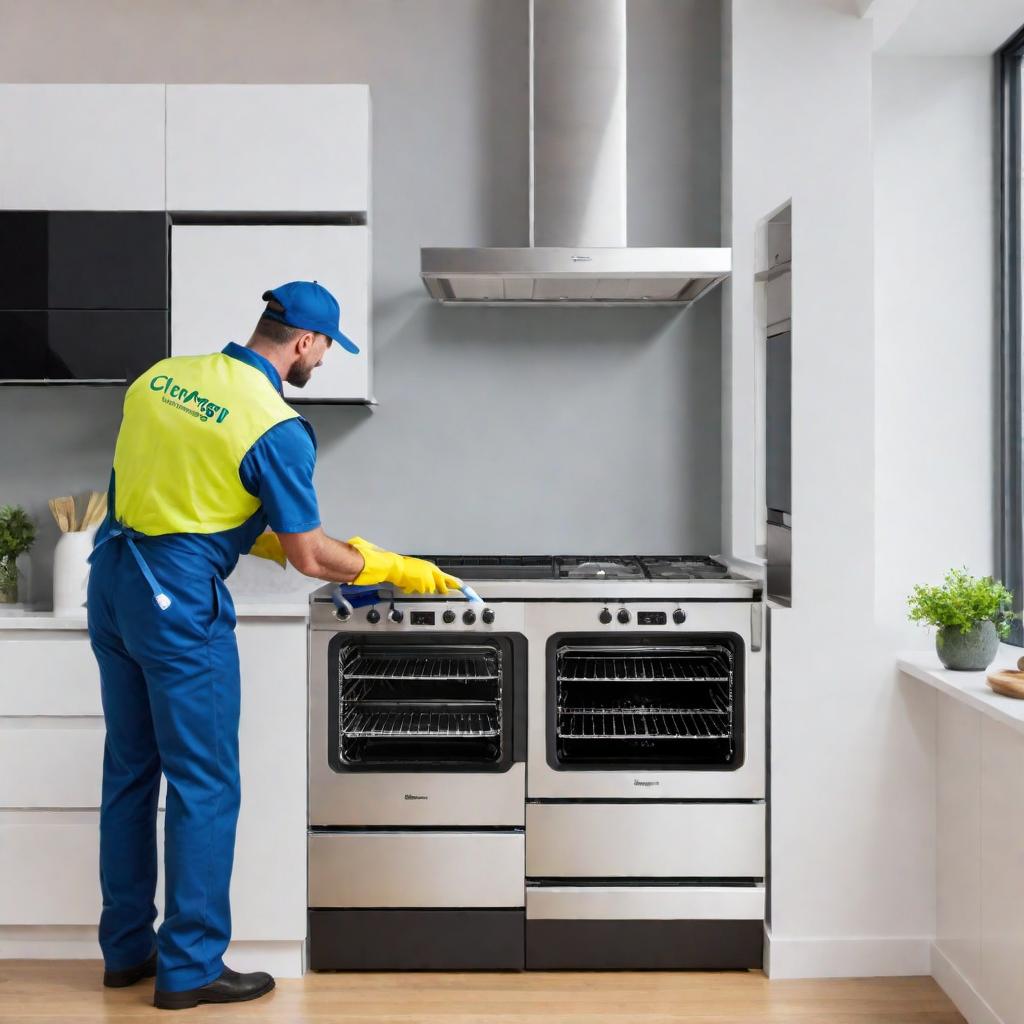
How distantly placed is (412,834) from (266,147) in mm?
1960

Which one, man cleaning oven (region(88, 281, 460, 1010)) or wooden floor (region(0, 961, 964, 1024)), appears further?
wooden floor (region(0, 961, 964, 1024))

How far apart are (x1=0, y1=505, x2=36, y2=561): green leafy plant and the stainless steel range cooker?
1143mm

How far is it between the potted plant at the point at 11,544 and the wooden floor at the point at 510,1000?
1.08 m

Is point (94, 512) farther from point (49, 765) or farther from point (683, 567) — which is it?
point (683, 567)

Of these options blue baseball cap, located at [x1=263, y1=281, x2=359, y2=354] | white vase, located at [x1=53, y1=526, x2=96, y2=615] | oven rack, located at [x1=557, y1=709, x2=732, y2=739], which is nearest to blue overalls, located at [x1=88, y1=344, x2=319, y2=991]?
blue baseball cap, located at [x1=263, y1=281, x2=359, y2=354]

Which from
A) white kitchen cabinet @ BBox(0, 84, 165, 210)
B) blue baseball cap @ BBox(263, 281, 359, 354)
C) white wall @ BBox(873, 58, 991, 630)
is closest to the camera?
blue baseball cap @ BBox(263, 281, 359, 354)

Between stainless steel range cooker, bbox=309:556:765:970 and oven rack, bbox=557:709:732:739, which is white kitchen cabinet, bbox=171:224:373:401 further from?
oven rack, bbox=557:709:732:739

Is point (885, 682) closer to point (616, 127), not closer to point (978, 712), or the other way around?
point (978, 712)

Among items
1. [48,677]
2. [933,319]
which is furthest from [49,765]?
[933,319]

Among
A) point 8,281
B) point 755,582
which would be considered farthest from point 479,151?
point 755,582

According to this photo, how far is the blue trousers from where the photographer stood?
2217 mm

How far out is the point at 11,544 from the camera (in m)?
3.02

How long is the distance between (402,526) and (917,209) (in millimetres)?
1904

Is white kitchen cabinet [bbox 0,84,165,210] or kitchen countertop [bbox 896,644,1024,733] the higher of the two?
white kitchen cabinet [bbox 0,84,165,210]
